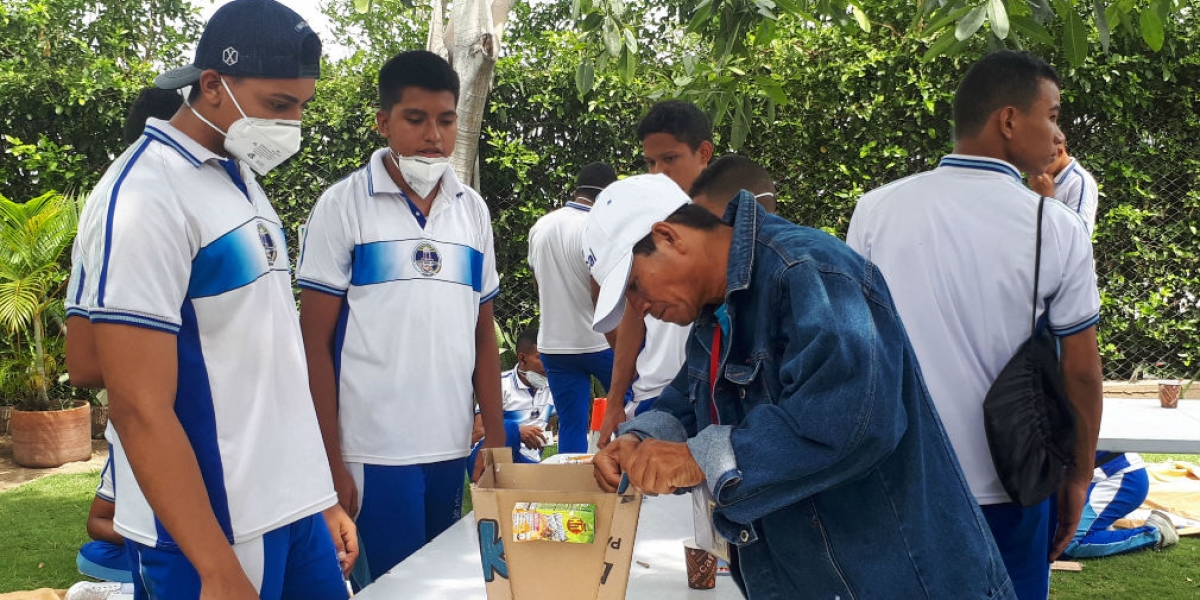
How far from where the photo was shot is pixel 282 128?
2020 mm

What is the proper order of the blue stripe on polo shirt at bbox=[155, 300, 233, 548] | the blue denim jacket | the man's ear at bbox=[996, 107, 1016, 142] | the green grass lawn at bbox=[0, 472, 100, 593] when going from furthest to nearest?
the green grass lawn at bbox=[0, 472, 100, 593], the man's ear at bbox=[996, 107, 1016, 142], the blue stripe on polo shirt at bbox=[155, 300, 233, 548], the blue denim jacket

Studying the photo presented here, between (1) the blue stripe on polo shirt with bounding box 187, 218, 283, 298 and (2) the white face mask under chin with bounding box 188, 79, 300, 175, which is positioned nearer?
(1) the blue stripe on polo shirt with bounding box 187, 218, 283, 298

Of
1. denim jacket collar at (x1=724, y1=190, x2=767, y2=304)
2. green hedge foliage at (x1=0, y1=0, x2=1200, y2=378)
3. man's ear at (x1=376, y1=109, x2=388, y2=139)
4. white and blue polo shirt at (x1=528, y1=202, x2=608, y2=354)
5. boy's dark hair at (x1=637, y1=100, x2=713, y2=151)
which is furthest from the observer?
green hedge foliage at (x1=0, y1=0, x2=1200, y2=378)

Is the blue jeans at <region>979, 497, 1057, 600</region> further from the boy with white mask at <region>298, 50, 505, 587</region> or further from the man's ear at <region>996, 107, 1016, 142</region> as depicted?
the boy with white mask at <region>298, 50, 505, 587</region>

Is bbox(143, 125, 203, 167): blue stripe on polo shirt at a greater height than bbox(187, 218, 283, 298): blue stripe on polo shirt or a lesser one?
greater

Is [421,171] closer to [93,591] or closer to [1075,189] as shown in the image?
[93,591]

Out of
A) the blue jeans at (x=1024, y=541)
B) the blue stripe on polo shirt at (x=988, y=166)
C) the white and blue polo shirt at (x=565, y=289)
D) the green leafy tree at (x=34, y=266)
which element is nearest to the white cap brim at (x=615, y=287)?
the blue stripe on polo shirt at (x=988, y=166)

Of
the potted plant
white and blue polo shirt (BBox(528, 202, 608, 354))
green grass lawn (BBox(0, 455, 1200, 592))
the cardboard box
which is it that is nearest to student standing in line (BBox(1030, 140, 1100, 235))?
green grass lawn (BBox(0, 455, 1200, 592))

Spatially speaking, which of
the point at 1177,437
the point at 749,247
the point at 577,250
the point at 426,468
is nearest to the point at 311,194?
the point at 577,250

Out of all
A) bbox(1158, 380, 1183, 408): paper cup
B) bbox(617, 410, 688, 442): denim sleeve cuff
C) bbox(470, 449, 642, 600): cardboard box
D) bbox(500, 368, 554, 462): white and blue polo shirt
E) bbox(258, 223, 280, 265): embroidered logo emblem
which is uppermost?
bbox(258, 223, 280, 265): embroidered logo emblem

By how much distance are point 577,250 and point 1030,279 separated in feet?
10.2

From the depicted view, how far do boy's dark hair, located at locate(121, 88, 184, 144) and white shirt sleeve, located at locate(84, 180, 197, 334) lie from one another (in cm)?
127

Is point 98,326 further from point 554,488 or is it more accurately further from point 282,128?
point 554,488

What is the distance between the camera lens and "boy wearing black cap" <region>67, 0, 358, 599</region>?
1668 mm
